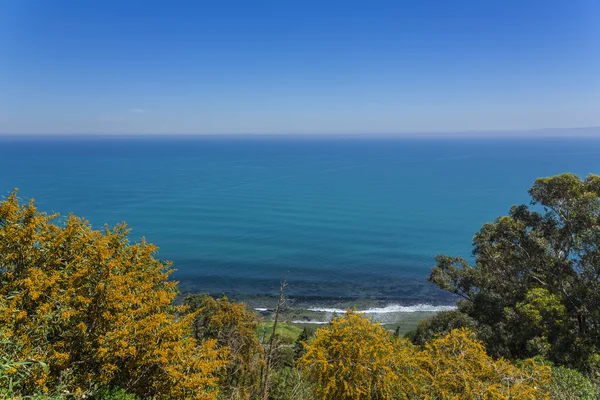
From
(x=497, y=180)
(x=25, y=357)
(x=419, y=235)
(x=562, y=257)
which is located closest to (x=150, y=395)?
(x=25, y=357)

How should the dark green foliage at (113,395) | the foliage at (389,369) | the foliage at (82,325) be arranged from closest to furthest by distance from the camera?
the foliage at (82,325) < the dark green foliage at (113,395) < the foliage at (389,369)

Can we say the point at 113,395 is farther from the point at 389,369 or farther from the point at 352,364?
the point at 389,369

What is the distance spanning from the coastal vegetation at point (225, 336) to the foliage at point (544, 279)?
6 cm

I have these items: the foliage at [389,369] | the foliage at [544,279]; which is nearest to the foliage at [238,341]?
the foliage at [389,369]

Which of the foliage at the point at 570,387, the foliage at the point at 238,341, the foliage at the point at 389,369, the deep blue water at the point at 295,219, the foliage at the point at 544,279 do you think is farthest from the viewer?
the deep blue water at the point at 295,219

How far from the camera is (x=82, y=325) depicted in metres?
7.61

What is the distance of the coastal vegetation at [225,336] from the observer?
7609 mm

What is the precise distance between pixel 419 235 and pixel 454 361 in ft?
164

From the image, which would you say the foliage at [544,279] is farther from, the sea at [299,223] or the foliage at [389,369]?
the sea at [299,223]

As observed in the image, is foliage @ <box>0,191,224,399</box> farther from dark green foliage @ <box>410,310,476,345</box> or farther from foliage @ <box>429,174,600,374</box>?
dark green foliage @ <box>410,310,476,345</box>

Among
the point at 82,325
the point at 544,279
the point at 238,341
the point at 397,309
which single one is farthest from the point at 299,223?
the point at 82,325

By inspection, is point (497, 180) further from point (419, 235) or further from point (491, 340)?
point (491, 340)

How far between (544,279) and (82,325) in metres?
20.0

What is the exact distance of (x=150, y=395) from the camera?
8398mm
